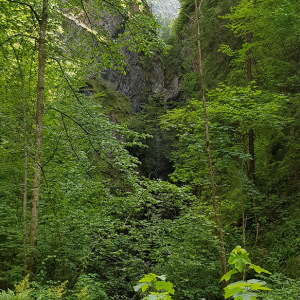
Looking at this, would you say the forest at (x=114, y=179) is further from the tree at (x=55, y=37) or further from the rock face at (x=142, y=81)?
the rock face at (x=142, y=81)

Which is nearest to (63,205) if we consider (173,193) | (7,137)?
(7,137)

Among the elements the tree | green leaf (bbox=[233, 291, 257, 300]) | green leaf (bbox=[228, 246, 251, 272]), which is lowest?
green leaf (bbox=[233, 291, 257, 300])

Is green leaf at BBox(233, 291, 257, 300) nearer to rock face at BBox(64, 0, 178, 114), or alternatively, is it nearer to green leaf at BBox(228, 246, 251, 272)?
green leaf at BBox(228, 246, 251, 272)

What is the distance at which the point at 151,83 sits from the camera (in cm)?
2627

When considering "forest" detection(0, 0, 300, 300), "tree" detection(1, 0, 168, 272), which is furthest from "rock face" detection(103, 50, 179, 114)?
"tree" detection(1, 0, 168, 272)

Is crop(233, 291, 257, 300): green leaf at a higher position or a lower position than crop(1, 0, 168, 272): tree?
lower

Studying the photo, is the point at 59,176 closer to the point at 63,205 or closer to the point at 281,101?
the point at 63,205

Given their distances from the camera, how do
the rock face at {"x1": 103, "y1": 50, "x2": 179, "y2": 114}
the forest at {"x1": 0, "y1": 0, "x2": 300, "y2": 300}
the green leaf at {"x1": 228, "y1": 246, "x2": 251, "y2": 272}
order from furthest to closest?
the rock face at {"x1": 103, "y1": 50, "x2": 179, "y2": 114} → the forest at {"x1": 0, "y1": 0, "x2": 300, "y2": 300} → the green leaf at {"x1": 228, "y1": 246, "x2": 251, "y2": 272}

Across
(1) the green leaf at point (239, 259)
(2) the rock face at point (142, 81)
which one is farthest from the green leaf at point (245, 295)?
(2) the rock face at point (142, 81)

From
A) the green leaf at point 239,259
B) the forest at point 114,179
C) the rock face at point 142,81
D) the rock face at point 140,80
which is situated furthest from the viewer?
the rock face at point 142,81

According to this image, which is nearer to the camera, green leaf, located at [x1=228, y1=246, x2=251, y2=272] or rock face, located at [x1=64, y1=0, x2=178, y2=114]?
green leaf, located at [x1=228, y1=246, x2=251, y2=272]

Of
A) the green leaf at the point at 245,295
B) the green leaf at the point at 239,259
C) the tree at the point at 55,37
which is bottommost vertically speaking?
the green leaf at the point at 245,295

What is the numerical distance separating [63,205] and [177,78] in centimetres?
2290

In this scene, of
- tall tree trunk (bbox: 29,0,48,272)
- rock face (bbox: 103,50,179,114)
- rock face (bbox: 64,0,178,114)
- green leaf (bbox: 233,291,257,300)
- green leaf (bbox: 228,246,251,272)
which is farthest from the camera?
rock face (bbox: 103,50,179,114)
